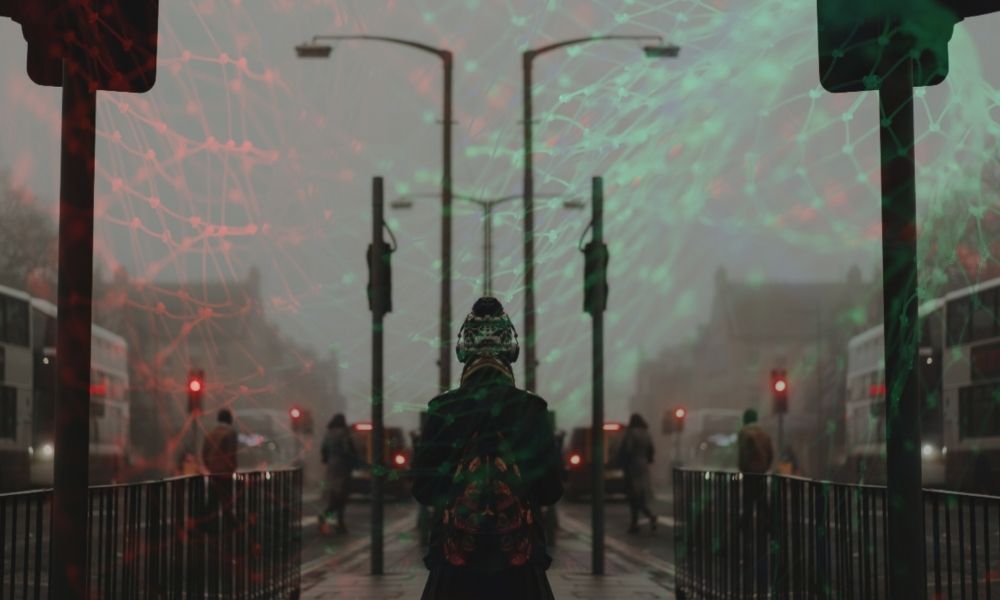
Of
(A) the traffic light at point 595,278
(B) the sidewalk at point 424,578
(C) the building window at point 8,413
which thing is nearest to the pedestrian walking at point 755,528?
(B) the sidewalk at point 424,578

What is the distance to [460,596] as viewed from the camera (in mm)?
6332

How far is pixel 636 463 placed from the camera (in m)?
27.6

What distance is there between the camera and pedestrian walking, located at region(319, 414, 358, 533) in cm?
2530

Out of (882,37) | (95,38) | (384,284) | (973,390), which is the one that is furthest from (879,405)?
(95,38)

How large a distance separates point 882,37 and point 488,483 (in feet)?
7.18

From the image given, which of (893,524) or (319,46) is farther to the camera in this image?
(319,46)

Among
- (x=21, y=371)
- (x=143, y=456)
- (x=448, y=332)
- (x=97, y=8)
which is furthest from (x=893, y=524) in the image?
(x=143, y=456)

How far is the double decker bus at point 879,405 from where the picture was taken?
111ft

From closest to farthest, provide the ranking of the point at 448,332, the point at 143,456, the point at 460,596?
the point at 460,596, the point at 448,332, the point at 143,456

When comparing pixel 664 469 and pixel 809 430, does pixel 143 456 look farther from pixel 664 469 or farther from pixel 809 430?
pixel 664 469

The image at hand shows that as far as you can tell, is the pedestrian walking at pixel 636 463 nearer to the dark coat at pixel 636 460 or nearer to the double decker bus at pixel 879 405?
the dark coat at pixel 636 460

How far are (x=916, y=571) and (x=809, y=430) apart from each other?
75772 mm

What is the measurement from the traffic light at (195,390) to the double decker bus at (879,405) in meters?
13.1

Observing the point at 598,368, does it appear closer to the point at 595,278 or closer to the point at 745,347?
the point at 595,278
